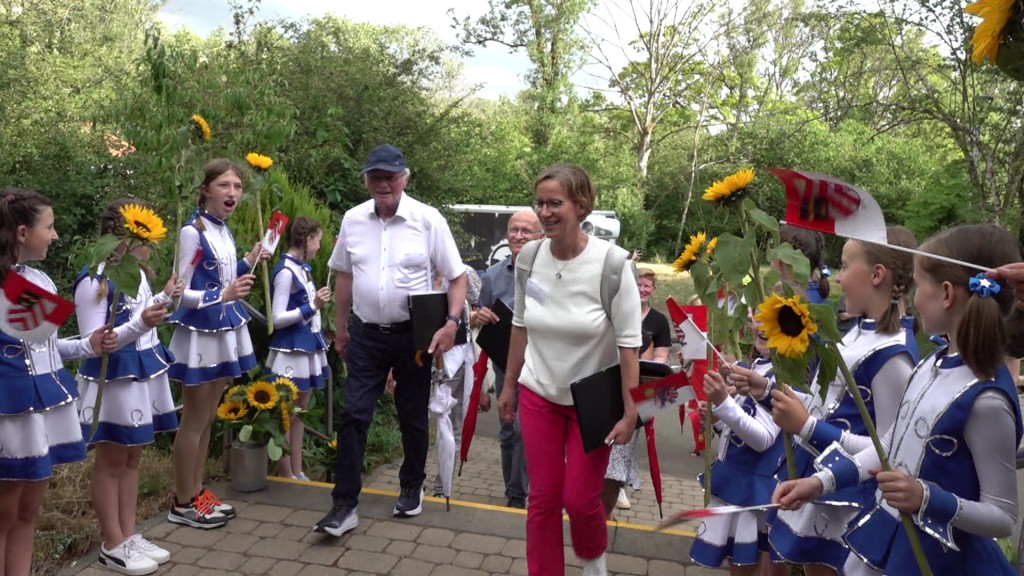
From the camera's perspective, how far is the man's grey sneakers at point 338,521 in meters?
4.18

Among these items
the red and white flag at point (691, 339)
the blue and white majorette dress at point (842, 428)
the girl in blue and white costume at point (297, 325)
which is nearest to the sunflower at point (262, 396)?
the girl in blue and white costume at point (297, 325)

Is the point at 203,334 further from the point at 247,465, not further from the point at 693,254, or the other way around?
the point at 693,254

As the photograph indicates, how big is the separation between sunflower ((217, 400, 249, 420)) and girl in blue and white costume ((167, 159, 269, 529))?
1.12ft

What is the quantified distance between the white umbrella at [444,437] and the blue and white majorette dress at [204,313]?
1.40 m

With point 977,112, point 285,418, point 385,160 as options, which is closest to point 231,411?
point 285,418

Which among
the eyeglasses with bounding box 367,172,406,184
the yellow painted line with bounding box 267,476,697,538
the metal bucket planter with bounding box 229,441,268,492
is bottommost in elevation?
the yellow painted line with bounding box 267,476,697,538

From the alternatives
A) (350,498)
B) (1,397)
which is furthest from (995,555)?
(1,397)

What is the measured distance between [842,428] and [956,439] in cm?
67

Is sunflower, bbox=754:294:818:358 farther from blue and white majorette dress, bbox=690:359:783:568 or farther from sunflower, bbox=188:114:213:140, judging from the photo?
sunflower, bbox=188:114:213:140

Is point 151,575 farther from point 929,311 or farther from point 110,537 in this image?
point 929,311

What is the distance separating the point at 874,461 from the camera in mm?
2600

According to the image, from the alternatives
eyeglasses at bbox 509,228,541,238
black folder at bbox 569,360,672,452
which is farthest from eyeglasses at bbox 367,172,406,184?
black folder at bbox 569,360,672,452

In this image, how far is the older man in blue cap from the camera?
4.40m

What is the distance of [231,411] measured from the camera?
16.2ft
